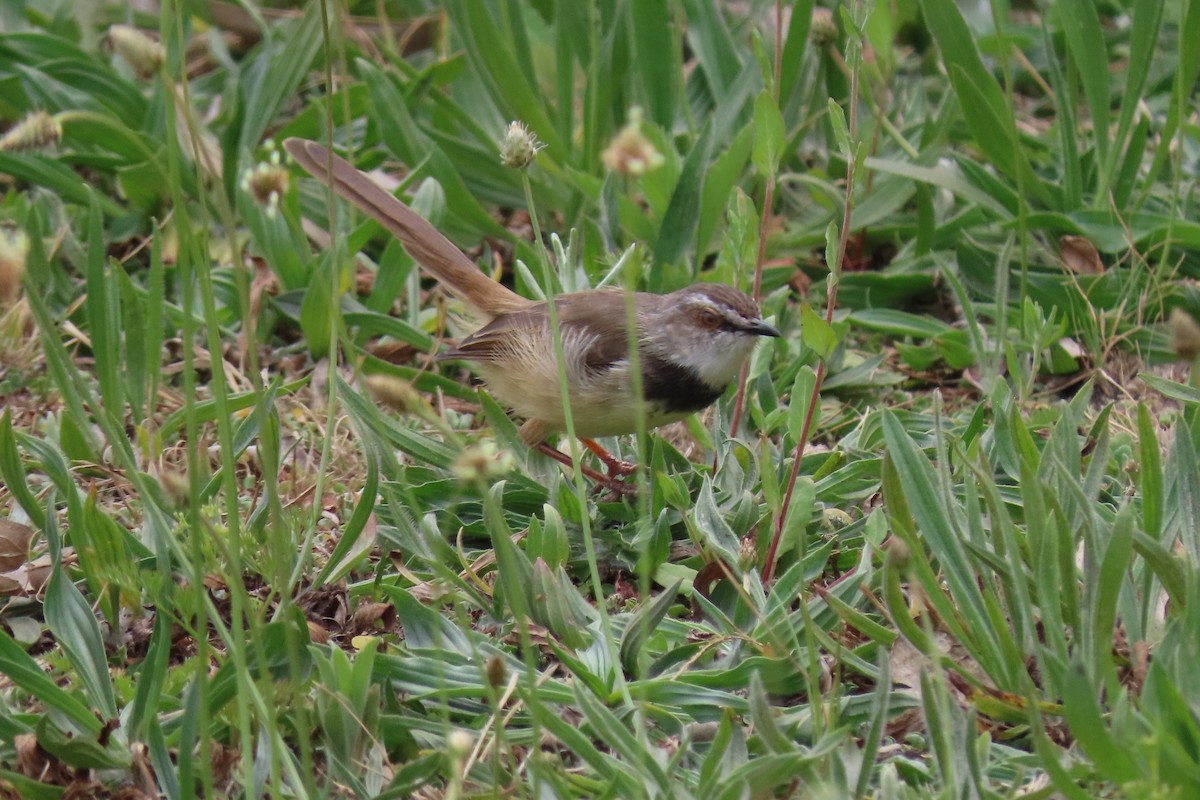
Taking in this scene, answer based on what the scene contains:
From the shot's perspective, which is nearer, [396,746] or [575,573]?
[396,746]

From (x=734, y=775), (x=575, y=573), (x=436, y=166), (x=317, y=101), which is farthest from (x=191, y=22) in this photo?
(x=734, y=775)

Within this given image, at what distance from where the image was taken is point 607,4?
21.1 ft

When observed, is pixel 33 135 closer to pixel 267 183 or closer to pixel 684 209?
pixel 267 183

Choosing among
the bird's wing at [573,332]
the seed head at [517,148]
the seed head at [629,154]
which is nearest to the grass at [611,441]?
the seed head at [629,154]

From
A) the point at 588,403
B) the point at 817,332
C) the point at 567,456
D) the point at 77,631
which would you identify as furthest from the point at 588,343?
the point at 77,631

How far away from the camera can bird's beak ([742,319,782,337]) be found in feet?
14.9

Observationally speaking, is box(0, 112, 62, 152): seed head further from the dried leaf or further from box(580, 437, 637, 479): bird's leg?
the dried leaf

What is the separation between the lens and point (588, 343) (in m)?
4.73

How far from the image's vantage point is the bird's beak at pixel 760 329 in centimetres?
454

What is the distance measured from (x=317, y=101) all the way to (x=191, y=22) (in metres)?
1.87

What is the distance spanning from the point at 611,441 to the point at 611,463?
0.27m

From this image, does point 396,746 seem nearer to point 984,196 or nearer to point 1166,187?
point 984,196

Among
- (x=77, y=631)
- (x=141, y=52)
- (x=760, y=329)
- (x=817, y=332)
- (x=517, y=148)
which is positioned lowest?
(x=77, y=631)

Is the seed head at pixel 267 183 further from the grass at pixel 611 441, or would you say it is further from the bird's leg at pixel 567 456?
the bird's leg at pixel 567 456
